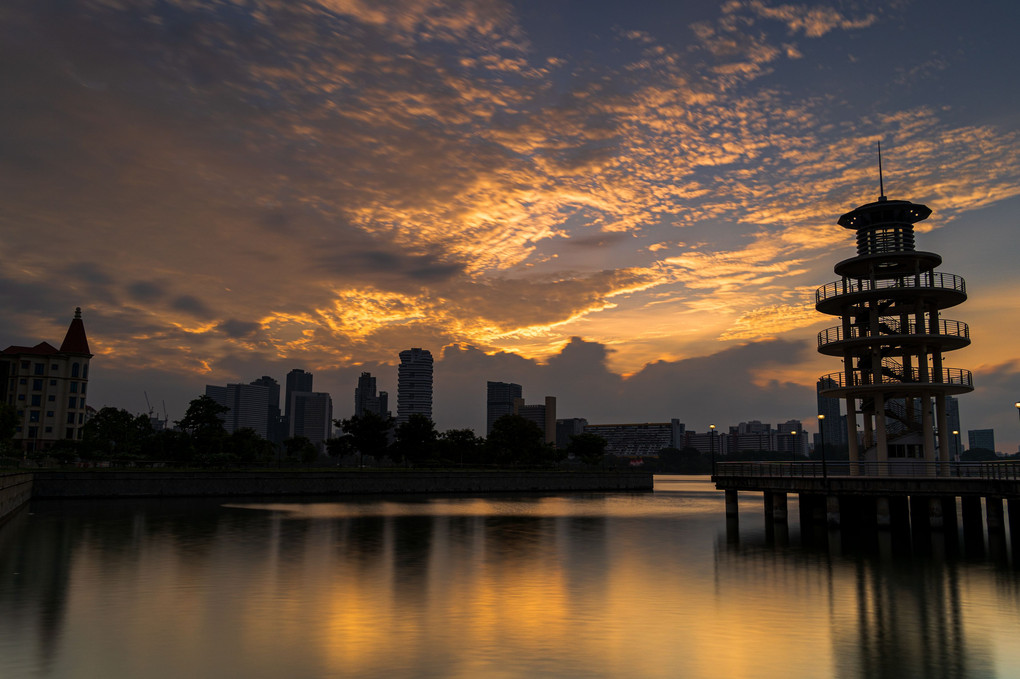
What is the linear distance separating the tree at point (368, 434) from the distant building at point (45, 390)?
5027 centimetres

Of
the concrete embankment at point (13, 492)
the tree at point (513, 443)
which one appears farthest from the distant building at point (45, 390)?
the tree at point (513, 443)

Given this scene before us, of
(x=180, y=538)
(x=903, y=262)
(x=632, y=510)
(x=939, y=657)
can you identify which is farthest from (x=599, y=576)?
(x=632, y=510)

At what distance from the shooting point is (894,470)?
2030 inches

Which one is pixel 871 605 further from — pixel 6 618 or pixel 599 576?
pixel 6 618

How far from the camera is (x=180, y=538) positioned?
4459 cm

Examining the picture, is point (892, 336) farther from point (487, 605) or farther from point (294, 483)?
point (294, 483)

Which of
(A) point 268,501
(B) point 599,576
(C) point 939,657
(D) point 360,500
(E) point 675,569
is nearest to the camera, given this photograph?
(C) point 939,657

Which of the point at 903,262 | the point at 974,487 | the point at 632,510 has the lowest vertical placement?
the point at 632,510

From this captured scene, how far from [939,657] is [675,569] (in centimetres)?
1765

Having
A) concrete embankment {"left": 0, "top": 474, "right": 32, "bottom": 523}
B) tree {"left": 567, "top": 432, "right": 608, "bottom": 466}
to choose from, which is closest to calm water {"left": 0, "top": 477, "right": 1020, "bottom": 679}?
concrete embankment {"left": 0, "top": 474, "right": 32, "bottom": 523}

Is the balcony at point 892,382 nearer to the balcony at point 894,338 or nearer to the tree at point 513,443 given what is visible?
the balcony at point 894,338

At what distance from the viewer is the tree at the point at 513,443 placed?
142 m

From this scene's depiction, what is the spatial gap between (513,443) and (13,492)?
96.8 m

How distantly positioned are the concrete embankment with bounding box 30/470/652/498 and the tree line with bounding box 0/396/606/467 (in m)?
16.5
